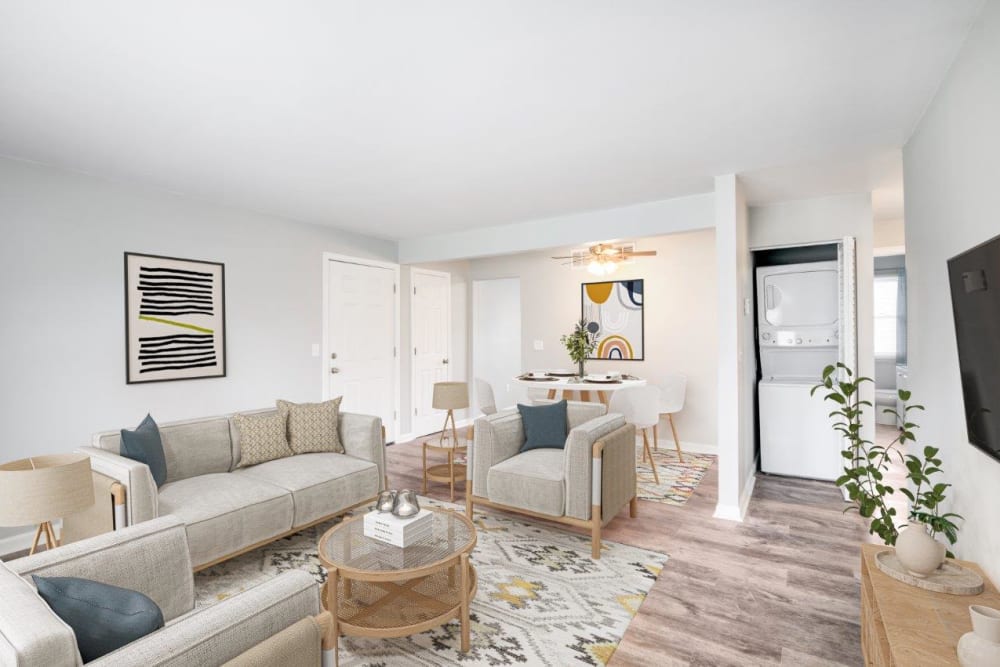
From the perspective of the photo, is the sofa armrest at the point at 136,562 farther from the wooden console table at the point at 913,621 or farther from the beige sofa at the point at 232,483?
the wooden console table at the point at 913,621

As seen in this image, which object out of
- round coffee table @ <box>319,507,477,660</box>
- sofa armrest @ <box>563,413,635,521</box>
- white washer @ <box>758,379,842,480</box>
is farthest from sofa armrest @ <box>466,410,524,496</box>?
white washer @ <box>758,379,842,480</box>

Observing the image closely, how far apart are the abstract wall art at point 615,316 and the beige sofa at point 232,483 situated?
321 centimetres

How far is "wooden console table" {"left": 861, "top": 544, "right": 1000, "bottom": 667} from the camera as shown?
1334mm

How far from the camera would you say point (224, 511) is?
258 cm

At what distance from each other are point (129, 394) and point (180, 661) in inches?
132

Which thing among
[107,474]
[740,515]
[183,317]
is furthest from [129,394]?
[740,515]

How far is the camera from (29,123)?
2607mm

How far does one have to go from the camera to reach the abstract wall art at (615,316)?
5.69 m

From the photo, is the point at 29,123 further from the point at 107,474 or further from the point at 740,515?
the point at 740,515

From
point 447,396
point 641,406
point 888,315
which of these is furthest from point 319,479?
point 888,315

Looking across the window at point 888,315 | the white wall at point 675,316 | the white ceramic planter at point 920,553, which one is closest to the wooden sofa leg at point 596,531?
the white ceramic planter at point 920,553

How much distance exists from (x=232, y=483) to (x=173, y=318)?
5.75 feet

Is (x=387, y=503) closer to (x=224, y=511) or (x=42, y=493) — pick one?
(x=224, y=511)

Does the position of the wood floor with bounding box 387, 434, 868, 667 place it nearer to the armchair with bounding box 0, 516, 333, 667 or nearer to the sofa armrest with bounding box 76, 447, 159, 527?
the armchair with bounding box 0, 516, 333, 667
